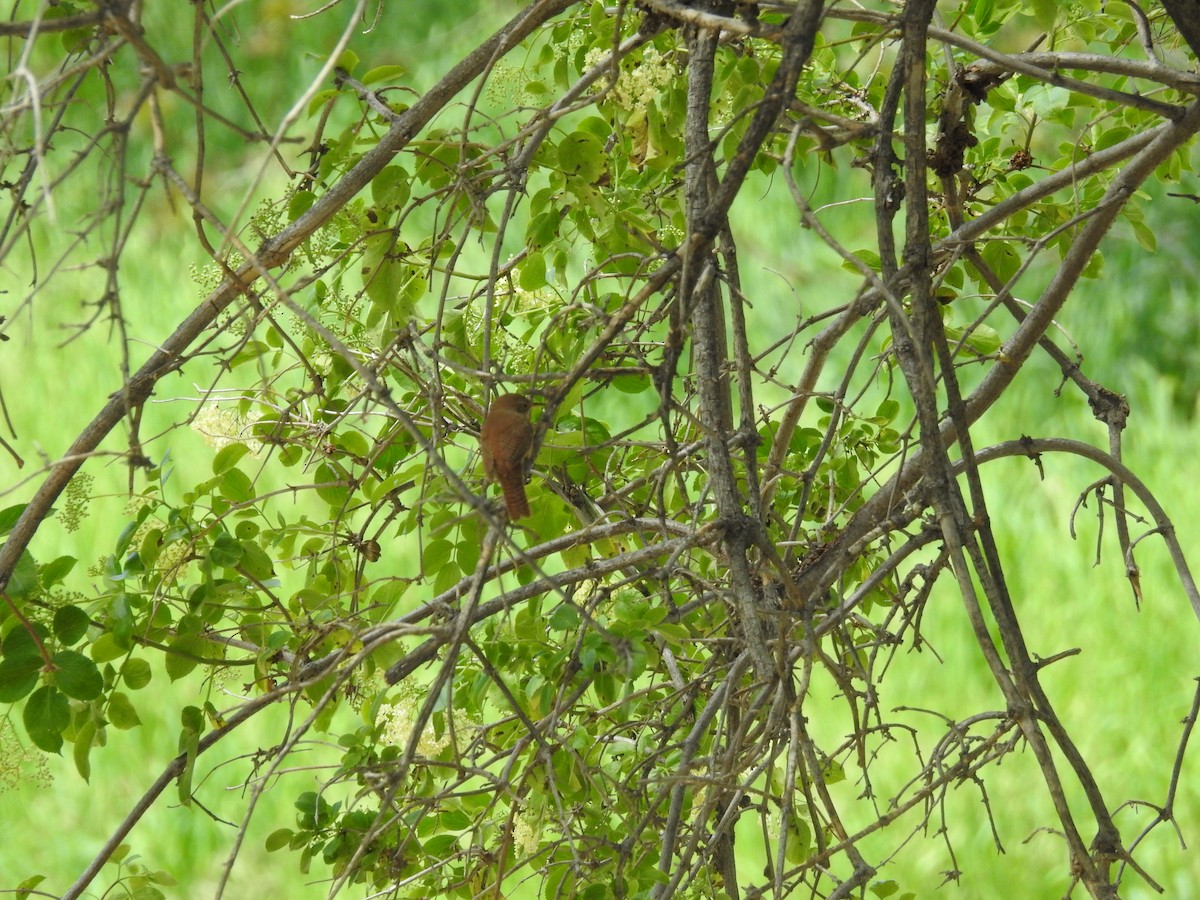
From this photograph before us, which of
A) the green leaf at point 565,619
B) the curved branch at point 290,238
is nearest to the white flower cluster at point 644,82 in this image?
the curved branch at point 290,238

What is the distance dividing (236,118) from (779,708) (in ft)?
15.2

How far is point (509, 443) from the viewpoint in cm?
100

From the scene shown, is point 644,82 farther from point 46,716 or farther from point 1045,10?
point 46,716

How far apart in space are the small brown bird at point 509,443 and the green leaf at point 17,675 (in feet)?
1.44

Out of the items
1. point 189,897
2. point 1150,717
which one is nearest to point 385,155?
point 189,897

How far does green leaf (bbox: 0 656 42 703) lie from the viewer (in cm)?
109

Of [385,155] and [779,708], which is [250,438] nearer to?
[385,155]

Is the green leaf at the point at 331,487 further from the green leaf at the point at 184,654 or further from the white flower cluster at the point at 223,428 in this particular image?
the green leaf at the point at 184,654

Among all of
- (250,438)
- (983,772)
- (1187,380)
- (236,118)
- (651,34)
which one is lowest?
(250,438)

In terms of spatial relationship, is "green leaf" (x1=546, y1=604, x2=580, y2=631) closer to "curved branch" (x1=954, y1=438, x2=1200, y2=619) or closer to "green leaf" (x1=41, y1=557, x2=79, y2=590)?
"green leaf" (x1=41, y1=557, x2=79, y2=590)

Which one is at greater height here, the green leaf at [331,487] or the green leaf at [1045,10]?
the green leaf at [1045,10]

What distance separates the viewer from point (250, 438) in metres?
1.43

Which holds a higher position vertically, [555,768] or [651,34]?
[651,34]

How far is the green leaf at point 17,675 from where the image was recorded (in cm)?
109
